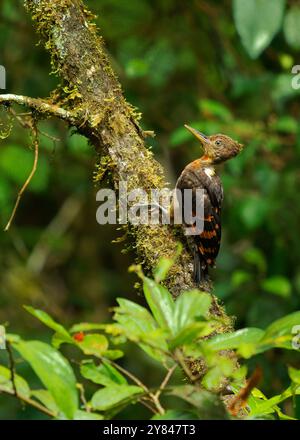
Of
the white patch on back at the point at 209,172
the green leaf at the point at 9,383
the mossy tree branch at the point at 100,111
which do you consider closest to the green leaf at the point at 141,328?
the green leaf at the point at 9,383

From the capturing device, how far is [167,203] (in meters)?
2.45

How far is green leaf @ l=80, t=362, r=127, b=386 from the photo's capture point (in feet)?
5.42

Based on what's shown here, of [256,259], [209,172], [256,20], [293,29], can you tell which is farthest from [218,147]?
[256,259]

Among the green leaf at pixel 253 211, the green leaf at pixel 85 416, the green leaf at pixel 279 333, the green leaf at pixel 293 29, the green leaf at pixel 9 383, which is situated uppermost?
the green leaf at pixel 293 29

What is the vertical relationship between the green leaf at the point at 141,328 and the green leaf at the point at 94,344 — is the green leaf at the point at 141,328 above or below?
above

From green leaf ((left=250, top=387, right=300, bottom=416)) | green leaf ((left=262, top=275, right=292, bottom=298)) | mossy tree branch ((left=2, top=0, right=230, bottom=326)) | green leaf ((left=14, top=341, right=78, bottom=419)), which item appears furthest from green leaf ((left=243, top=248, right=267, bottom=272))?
green leaf ((left=14, top=341, right=78, bottom=419))

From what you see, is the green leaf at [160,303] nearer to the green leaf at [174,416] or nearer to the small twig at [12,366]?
the green leaf at [174,416]

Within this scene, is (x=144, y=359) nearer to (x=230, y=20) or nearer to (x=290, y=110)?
(x=290, y=110)

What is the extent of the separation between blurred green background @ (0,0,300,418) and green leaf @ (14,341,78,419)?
283 cm

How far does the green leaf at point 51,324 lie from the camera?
150 cm

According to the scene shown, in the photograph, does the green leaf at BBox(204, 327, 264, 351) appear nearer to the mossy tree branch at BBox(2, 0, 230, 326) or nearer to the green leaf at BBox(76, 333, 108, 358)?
the green leaf at BBox(76, 333, 108, 358)

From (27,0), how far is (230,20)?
3070 millimetres

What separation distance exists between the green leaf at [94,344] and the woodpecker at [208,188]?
922 millimetres
